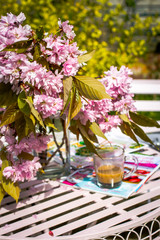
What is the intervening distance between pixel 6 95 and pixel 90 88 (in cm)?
23

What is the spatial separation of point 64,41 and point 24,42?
0.10m

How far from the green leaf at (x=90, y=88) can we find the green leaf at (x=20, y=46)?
0.15 m

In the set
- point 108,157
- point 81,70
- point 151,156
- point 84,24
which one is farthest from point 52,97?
point 84,24

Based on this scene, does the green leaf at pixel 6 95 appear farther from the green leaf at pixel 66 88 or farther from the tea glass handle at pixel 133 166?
the tea glass handle at pixel 133 166

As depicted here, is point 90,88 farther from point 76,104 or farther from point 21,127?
point 21,127

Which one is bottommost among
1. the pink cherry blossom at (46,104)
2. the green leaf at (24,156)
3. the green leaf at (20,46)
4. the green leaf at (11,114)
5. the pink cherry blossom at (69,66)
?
the green leaf at (24,156)

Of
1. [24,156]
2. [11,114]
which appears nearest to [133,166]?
[24,156]

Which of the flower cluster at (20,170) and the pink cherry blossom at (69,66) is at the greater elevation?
the pink cherry blossom at (69,66)

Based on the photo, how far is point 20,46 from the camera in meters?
0.74

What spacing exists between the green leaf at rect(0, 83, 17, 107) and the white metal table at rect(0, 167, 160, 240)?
13.4 inches

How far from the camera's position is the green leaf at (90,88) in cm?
77

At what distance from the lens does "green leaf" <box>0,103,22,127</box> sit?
760 mm

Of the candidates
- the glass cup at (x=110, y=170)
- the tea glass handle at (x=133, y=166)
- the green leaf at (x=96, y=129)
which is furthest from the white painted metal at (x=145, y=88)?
the green leaf at (x=96, y=129)

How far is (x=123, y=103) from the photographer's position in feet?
2.98
